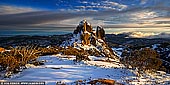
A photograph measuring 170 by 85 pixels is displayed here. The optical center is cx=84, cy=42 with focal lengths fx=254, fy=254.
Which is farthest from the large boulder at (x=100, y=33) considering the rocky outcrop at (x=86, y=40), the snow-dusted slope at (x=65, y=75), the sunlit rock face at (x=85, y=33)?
the snow-dusted slope at (x=65, y=75)

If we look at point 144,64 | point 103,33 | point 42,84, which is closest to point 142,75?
point 144,64

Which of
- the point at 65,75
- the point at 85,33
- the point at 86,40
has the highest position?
the point at 65,75

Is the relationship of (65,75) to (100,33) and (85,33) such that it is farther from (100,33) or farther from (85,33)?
(100,33)

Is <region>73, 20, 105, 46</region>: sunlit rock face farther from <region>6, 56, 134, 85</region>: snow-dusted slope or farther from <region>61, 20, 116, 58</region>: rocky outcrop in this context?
<region>6, 56, 134, 85</region>: snow-dusted slope

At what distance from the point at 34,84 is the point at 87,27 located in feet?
306

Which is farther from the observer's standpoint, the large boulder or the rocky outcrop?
the large boulder

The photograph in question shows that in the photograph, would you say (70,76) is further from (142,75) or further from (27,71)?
(142,75)

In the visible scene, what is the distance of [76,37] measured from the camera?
115 m

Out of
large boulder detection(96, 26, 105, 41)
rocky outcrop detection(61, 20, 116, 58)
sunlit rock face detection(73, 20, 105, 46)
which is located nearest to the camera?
rocky outcrop detection(61, 20, 116, 58)

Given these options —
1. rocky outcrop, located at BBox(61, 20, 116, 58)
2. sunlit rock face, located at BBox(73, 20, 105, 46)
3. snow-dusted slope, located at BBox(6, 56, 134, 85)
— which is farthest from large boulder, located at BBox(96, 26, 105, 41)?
snow-dusted slope, located at BBox(6, 56, 134, 85)

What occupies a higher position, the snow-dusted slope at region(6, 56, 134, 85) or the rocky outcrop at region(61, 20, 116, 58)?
the snow-dusted slope at region(6, 56, 134, 85)

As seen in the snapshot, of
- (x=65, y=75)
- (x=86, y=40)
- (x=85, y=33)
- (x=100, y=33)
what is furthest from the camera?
(x=100, y=33)

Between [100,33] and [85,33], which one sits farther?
[100,33]

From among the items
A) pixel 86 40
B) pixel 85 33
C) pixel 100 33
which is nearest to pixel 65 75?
pixel 86 40
